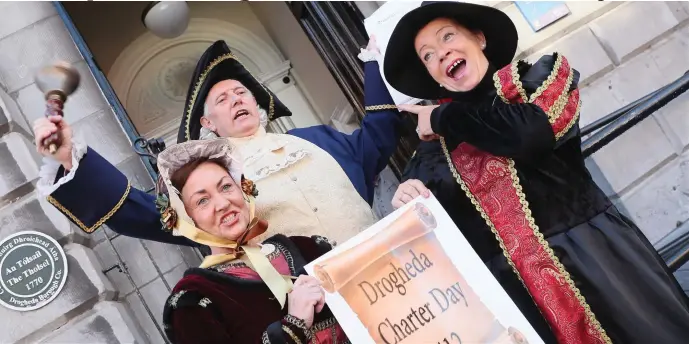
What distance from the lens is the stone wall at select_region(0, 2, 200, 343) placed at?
1663mm

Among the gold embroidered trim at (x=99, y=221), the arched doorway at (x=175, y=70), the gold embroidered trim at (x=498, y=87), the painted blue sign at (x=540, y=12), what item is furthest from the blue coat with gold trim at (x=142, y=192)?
the arched doorway at (x=175, y=70)

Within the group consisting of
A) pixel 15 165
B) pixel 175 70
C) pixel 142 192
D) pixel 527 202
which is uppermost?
pixel 175 70

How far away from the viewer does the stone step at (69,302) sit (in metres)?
1.61

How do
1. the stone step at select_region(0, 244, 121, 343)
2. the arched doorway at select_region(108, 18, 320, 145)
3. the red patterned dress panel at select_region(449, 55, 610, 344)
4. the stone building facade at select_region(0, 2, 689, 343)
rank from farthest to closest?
the arched doorway at select_region(108, 18, 320, 145), the stone building facade at select_region(0, 2, 689, 343), the stone step at select_region(0, 244, 121, 343), the red patterned dress panel at select_region(449, 55, 610, 344)

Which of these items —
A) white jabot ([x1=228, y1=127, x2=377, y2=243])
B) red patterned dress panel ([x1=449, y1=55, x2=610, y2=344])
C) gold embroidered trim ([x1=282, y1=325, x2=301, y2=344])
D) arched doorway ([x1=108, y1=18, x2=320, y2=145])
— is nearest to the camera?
gold embroidered trim ([x1=282, y1=325, x2=301, y2=344])

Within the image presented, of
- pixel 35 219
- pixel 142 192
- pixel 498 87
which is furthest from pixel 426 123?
pixel 35 219

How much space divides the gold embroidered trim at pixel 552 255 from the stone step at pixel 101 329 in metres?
1.08

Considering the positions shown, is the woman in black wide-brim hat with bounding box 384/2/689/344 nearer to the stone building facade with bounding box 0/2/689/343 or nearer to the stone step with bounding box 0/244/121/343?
the stone building facade with bounding box 0/2/689/343

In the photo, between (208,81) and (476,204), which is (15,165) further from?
(476,204)

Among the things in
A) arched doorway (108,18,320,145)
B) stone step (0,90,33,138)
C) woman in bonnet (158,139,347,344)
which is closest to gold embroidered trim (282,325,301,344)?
woman in bonnet (158,139,347,344)

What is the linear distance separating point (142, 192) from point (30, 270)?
43 centimetres

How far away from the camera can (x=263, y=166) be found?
1542 millimetres

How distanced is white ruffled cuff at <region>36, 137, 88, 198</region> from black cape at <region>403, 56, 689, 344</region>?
0.77 meters

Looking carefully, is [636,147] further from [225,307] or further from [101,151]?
[101,151]
